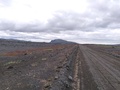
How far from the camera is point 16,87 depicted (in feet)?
44.8

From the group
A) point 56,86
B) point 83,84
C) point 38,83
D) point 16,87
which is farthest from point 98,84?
point 16,87

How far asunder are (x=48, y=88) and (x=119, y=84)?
460 centimetres

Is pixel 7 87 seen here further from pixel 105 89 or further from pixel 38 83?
pixel 105 89

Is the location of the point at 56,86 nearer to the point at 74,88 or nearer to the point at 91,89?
the point at 74,88

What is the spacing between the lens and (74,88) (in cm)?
1184

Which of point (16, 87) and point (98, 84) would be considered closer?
point (98, 84)

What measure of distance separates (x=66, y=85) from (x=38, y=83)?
8.07ft

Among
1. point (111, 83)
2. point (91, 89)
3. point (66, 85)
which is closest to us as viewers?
point (91, 89)

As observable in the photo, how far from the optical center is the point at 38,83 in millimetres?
14008

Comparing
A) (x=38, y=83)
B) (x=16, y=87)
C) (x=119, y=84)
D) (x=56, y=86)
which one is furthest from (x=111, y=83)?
(x=16, y=87)

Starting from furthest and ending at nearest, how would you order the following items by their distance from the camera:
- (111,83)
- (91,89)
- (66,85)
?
(111,83)
(66,85)
(91,89)

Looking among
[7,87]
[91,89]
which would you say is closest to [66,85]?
[91,89]

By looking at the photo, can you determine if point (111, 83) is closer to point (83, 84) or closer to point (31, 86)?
point (83, 84)

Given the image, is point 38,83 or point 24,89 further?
point 38,83
